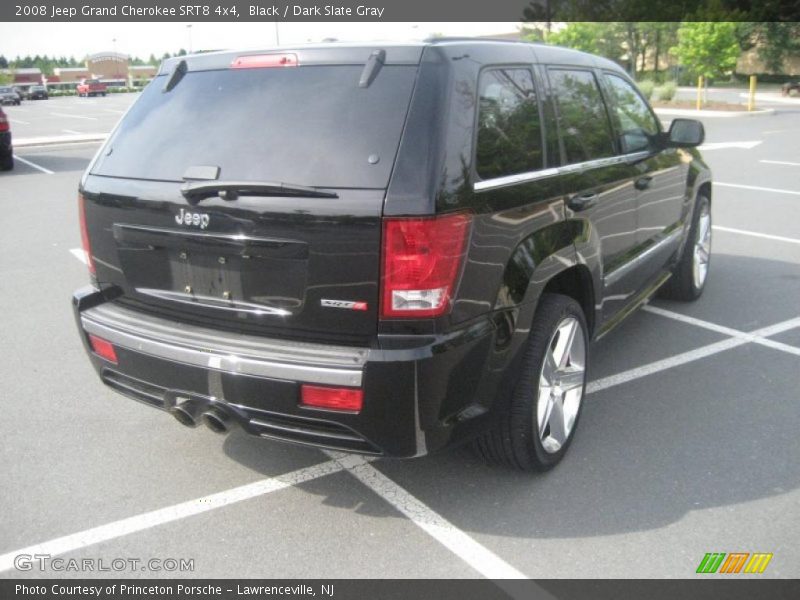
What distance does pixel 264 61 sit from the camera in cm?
320

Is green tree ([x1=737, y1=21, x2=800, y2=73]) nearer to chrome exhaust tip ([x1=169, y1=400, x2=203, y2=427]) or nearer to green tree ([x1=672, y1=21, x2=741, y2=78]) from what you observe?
green tree ([x1=672, y1=21, x2=741, y2=78])

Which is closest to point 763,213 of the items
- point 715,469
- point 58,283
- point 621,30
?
point 715,469

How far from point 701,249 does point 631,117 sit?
2.03 m

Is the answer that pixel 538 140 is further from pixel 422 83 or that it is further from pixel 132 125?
pixel 132 125

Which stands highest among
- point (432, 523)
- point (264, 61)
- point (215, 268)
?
point (264, 61)

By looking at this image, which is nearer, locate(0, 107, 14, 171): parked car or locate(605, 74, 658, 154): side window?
locate(605, 74, 658, 154): side window

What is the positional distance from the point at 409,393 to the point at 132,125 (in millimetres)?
1891

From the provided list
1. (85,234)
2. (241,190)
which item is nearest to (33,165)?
(85,234)

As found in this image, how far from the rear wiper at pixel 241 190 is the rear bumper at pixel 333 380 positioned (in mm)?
556

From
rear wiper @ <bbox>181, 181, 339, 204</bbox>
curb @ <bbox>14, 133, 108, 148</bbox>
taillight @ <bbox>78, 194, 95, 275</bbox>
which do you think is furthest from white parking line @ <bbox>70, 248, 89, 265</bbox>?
curb @ <bbox>14, 133, 108, 148</bbox>

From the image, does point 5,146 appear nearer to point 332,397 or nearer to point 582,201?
point 582,201

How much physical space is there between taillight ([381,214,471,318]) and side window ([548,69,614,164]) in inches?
48.9

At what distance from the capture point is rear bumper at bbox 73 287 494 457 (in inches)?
108

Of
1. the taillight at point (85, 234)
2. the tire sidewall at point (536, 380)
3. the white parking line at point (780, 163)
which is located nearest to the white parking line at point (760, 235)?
the tire sidewall at point (536, 380)
